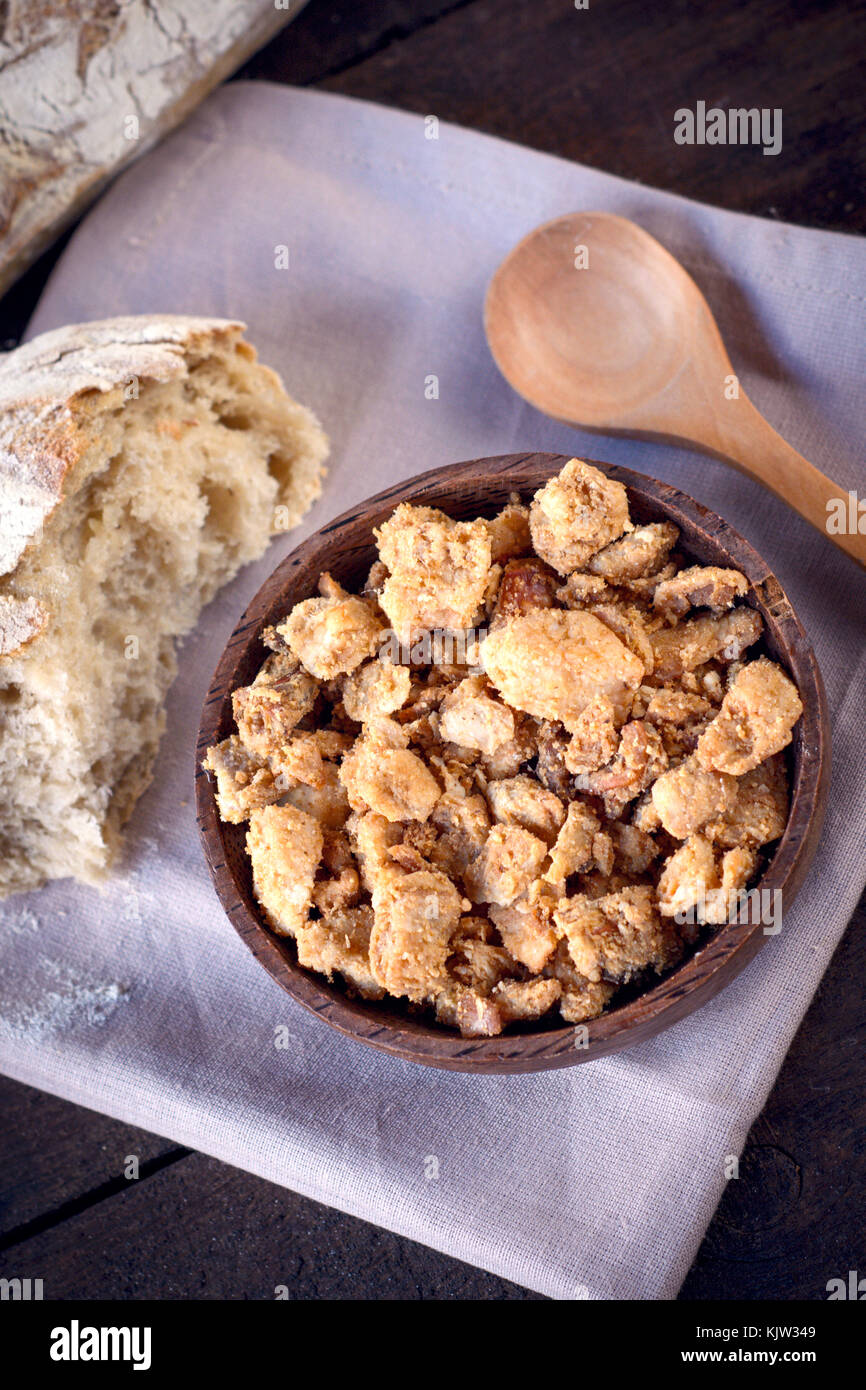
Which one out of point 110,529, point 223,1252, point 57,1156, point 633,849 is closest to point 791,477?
point 633,849

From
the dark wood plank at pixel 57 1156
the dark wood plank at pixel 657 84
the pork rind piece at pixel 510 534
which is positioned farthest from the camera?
the dark wood plank at pixel 657 84

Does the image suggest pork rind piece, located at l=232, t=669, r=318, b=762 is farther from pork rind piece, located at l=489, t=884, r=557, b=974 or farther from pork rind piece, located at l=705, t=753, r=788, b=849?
pork rind piece, located at l=705, t=753, r=788, b=849

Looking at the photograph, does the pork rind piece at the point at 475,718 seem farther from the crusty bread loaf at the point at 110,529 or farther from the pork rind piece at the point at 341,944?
the crusty bread loaf at the point at 110,529

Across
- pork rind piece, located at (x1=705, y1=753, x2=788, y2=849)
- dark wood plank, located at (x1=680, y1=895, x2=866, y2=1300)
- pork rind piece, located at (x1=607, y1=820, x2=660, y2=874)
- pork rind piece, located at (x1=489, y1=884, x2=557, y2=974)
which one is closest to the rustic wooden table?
dark wood plank, located at (x1=680, y1=895, x2=866, y2=1300)

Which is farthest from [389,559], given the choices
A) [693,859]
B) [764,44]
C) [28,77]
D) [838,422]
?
[764,44]

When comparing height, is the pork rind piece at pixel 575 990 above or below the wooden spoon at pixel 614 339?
below

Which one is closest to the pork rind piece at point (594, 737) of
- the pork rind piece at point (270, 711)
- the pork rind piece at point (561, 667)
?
the pork rind piece at point (561, 667)
